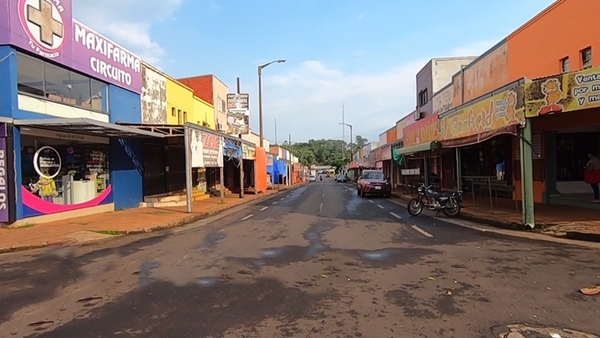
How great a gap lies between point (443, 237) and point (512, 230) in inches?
97.9

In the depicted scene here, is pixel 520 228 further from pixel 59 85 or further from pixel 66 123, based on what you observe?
pixel 59 85

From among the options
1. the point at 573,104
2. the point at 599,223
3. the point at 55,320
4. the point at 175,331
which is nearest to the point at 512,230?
the point at 599,223

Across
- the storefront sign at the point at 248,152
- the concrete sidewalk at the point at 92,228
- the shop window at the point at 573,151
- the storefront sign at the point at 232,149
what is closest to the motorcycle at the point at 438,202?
the shop window at the point at 573,151

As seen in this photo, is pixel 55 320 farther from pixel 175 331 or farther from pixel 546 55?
pixel 546 55

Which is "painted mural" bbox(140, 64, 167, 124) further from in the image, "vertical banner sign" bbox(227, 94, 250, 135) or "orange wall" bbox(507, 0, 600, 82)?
"orange wall" bbox(507, 0, 600, 82)

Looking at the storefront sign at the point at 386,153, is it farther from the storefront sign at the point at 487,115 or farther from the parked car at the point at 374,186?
the storefront sign at the point at 487,115

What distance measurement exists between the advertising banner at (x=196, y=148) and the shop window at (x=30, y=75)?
5.42 m

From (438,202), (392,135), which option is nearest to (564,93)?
(438,202)

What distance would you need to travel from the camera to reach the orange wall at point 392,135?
45984mm

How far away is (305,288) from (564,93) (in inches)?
359

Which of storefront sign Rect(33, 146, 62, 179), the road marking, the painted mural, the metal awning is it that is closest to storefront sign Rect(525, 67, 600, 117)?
the road marking

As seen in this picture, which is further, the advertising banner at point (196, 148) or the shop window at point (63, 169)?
the advertising banner at point (196, 148)

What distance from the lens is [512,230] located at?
11.8m

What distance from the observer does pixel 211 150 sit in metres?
20.7
